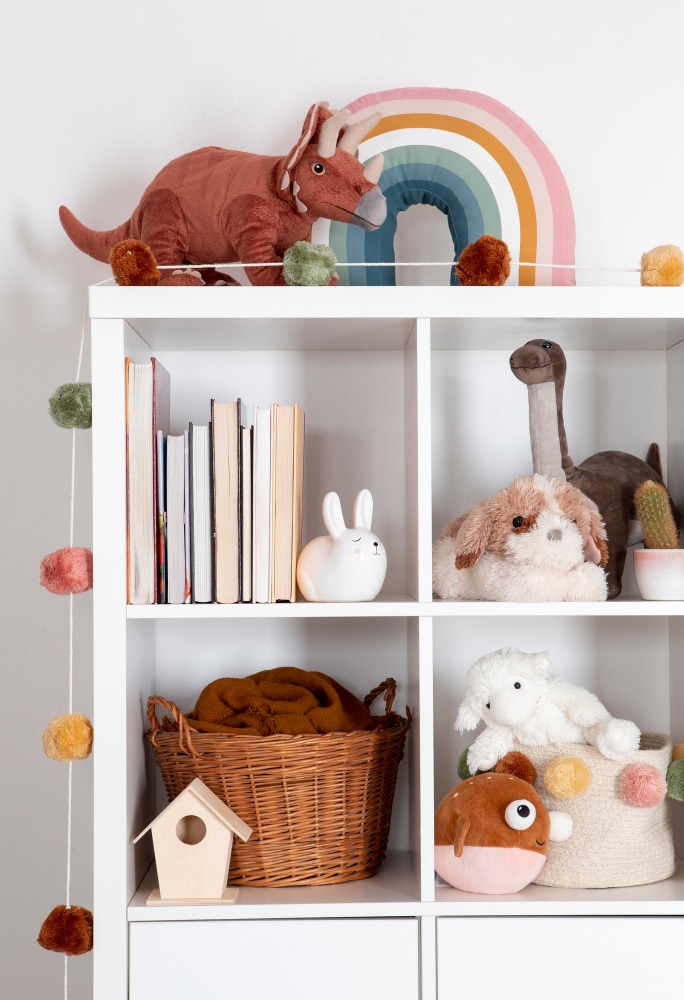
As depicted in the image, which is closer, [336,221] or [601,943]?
[601,943]

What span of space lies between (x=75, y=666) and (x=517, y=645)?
687mm

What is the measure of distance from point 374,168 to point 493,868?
0.91 metres

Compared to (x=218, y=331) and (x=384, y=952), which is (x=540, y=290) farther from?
(x=384, y=952)

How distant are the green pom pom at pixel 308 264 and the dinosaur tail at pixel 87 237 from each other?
0.33m

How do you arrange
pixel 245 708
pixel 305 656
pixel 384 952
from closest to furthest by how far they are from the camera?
pixel 384 952 → pixel 245 708 → pixel 305 656

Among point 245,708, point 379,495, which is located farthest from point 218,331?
point 245,708

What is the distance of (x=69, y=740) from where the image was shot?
1.09 m

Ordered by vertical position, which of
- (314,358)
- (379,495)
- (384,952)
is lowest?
(384,952)

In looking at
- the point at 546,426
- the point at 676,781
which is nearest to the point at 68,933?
the point at 676,781

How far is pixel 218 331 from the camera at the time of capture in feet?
3.95

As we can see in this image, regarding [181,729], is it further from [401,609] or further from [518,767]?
[518,767]

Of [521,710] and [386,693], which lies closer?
[521,710]

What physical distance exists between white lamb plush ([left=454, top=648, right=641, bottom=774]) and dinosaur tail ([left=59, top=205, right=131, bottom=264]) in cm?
80

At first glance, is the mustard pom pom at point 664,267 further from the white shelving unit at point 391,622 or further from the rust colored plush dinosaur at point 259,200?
the rust colored plush dinosaur at point 259,200
